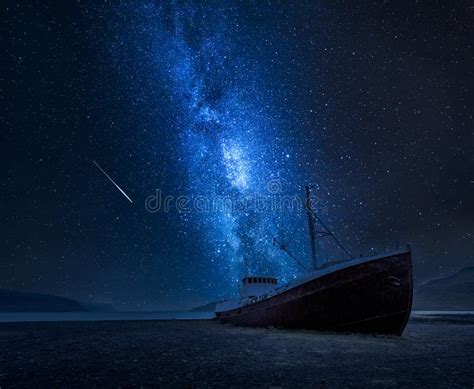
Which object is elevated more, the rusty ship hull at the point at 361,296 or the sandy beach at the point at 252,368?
the rusty ship hull at the point at 361,296

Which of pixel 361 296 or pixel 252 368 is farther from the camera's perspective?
pixel 361 296

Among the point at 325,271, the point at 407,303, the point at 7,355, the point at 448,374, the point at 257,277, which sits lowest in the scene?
the point at 448,374

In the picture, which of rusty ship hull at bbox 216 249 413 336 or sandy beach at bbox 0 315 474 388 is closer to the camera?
sandy beach at bbox 0 315 474 388

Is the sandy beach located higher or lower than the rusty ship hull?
lower

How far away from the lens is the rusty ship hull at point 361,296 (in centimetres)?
1869

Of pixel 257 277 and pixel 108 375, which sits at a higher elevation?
pixel 257 277

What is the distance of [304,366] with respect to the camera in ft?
31.9

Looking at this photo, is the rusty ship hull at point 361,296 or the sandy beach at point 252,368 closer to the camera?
the sandy beach at point 252,368

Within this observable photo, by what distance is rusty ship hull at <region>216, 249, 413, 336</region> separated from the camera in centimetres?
1869

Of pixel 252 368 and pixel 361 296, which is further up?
pixel 361 296

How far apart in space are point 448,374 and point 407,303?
11.2 m

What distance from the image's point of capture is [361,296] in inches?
747

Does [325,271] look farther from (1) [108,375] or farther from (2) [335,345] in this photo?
(1) [108,375]

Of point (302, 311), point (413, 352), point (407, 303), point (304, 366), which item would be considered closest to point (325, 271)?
point (302, 311)
